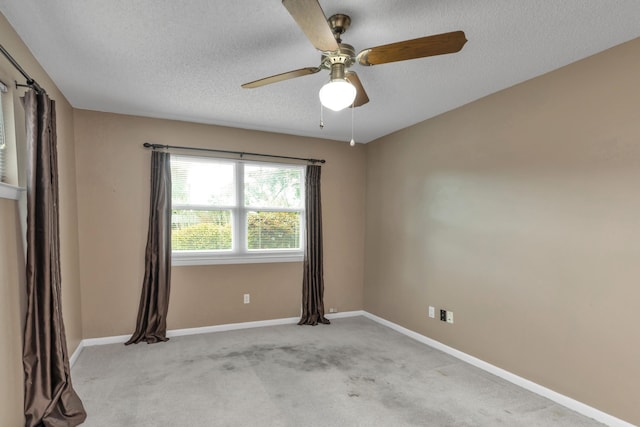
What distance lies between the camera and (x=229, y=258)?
13.2ft

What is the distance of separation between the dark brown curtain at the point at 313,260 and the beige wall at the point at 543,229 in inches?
47.5

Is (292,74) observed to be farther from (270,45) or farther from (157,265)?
(157,265)

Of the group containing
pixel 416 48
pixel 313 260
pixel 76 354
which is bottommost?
pixel 76 354

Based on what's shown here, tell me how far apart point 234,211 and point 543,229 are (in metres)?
3.24

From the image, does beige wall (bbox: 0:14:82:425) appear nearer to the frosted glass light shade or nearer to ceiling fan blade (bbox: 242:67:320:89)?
ceiling fan blade (bbox: 242:67:320:89)

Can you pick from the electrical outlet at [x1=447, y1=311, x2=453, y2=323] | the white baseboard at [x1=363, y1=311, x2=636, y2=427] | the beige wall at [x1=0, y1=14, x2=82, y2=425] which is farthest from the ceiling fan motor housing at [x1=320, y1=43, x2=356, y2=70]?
the white baseboard at [x1=363, y1=311, x2=636, y2=427]

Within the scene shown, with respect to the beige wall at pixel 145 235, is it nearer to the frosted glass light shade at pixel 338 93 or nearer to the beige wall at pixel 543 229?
the beige wall at pixel 543 229

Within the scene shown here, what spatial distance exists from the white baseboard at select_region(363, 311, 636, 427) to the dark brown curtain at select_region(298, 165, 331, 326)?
1.19 meters

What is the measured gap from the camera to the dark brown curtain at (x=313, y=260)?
4.35m

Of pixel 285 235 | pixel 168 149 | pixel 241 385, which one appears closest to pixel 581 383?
pixel 241 385

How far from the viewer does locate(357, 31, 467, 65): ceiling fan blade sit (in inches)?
59.9

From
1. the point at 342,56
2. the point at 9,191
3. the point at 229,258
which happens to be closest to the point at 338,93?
the point at 342,56

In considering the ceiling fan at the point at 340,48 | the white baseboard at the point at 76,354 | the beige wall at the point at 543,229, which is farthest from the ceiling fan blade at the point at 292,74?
the white baseboard at the point at 76,354

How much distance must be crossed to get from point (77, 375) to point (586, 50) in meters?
4.64
